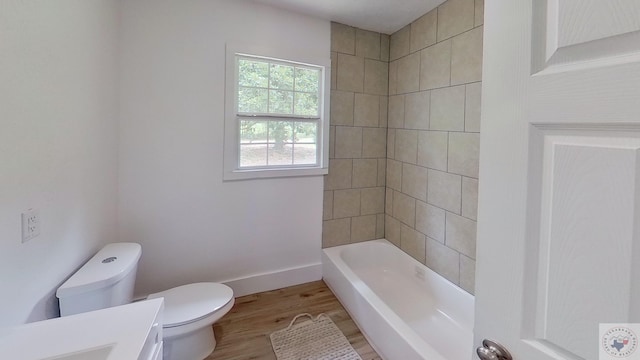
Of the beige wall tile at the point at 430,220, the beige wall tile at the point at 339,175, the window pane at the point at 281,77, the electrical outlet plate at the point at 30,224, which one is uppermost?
the window pane at the point at 281,77

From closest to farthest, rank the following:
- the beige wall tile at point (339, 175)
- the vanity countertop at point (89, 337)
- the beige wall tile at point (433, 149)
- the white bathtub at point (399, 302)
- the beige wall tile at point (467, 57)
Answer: the vanity countertop at point (89, 337) → the white bathtub at point (399, 302) → the beige wall tile at point (467, 57) → the beige wall tile at point (433, 149) → the beige wall tile at point (339, 175)

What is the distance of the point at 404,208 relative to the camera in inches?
111

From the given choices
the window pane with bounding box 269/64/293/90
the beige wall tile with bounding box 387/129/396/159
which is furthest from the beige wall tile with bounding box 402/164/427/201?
the window pane with bounding box 269/64/293/90

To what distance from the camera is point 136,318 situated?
1052mm

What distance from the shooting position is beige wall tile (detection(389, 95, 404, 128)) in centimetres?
279

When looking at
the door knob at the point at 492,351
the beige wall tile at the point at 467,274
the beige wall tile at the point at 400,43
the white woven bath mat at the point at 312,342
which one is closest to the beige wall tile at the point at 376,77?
the beige wall tile at the point at 400,43

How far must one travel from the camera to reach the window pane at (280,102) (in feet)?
8.27

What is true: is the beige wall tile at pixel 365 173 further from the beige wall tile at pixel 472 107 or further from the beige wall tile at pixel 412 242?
the beige wall tile at pixel 472 107

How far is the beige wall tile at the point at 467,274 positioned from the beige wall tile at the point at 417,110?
45.2 inches

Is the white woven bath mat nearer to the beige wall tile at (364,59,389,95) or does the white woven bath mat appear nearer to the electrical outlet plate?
the electrical outlet plate

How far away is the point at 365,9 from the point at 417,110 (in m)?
0.98

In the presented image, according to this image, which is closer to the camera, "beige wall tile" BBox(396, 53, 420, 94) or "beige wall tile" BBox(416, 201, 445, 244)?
"beige wall tile" BBox(416, 201, 445, 244)

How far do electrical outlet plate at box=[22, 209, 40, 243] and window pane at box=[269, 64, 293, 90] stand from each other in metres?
1.81

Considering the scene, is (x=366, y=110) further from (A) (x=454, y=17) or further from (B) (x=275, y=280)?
(B) (x=275, y=280)
